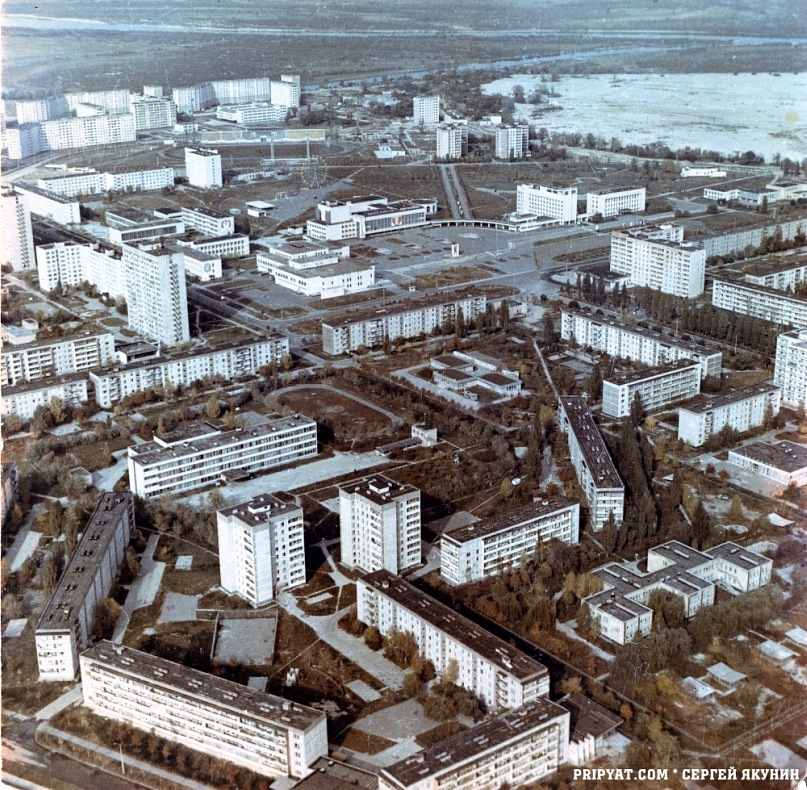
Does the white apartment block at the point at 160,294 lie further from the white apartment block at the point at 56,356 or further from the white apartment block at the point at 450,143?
the white apartment block at the point at 450,143

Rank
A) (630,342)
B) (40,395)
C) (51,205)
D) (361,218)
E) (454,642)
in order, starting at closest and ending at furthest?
(454,642) < (40,395) < (630,342) < (361,218) < (51,205)

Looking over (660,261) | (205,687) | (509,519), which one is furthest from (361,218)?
(205,687)

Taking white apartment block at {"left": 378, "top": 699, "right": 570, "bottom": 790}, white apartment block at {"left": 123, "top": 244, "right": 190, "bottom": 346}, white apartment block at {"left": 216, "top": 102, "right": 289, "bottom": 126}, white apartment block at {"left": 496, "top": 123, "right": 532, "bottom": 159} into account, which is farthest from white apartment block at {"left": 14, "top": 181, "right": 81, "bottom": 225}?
white apartment block at {"left": 378, "top": 699, "right": 570, "bottom": 790}

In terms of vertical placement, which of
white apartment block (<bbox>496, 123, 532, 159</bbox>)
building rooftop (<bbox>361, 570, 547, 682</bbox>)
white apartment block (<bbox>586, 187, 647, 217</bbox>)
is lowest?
building rooftop (<bbox>361, 570, 547, 682</bbox>)

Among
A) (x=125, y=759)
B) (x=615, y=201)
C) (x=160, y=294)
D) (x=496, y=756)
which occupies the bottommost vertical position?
(x=125, y=759)

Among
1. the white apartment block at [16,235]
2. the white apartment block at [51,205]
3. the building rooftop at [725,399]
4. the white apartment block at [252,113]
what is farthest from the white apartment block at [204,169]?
the building rooftop at [725,399]

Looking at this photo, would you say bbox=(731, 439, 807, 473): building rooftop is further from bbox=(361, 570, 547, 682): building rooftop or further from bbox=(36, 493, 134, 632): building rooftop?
bbox=(36, 493, 134, 632): building rooftop

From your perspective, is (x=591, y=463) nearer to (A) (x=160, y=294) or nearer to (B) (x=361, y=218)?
(A) (x=160, y=294)

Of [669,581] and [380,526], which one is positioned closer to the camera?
[669,581]
